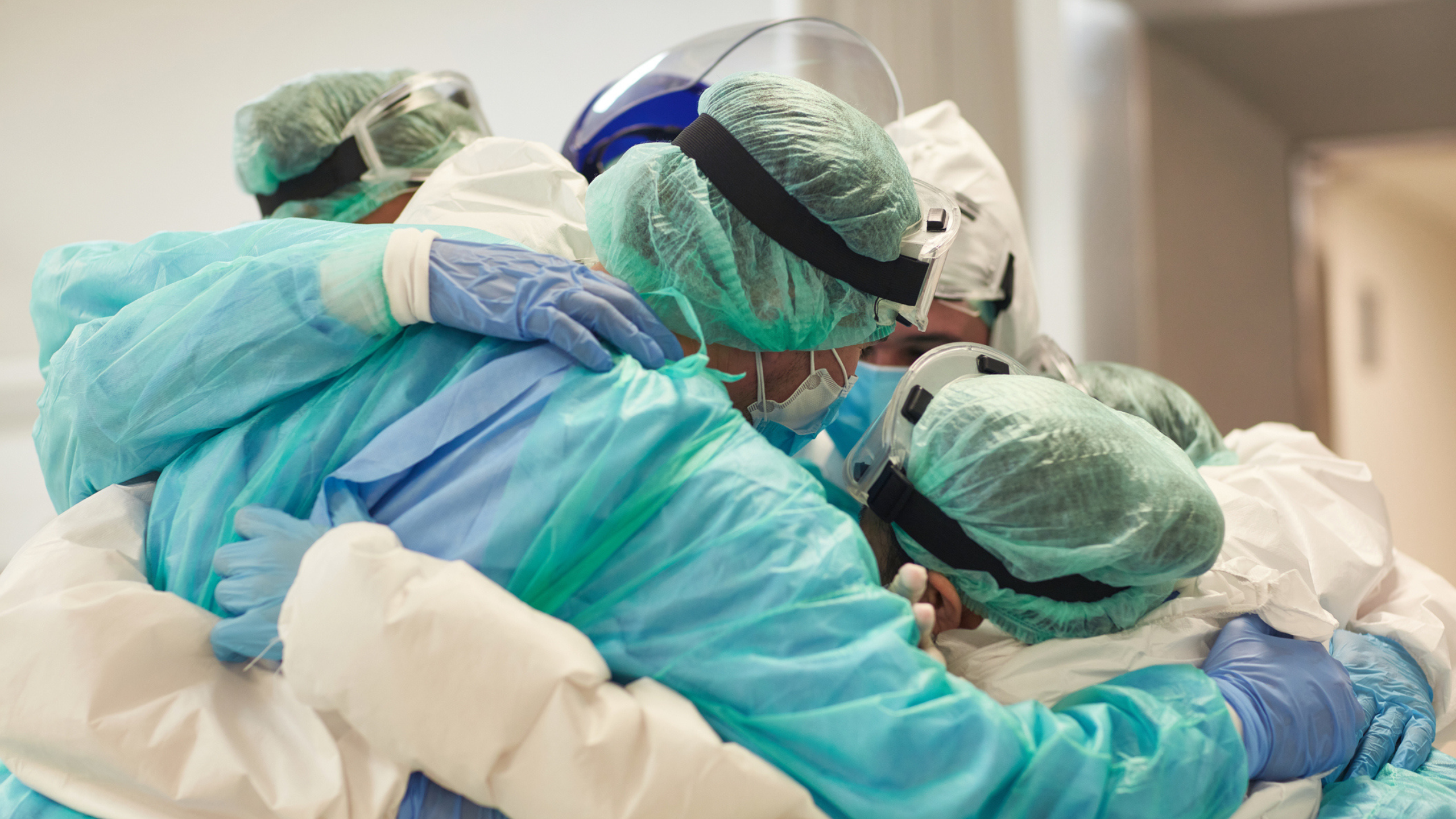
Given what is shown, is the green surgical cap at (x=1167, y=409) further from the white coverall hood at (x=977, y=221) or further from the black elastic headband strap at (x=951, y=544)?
the black elastic headband strap at (x=951, y=544)

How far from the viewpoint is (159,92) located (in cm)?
239

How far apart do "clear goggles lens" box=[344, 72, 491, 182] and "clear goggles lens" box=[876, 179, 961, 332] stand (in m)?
0.91

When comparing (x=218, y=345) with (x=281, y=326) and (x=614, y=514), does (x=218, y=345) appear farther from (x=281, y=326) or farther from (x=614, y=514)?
(x=614, y=514)

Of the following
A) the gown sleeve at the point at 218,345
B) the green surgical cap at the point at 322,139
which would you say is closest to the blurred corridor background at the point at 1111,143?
the green surgical cap at the point at 322,139

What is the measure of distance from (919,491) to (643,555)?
322 millimetres

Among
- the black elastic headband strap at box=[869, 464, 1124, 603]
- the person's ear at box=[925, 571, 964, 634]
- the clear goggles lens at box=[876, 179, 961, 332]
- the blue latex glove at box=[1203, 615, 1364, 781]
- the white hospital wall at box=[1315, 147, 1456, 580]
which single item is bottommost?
the white hospital wall at box=[1315, 147, 1456, 580]

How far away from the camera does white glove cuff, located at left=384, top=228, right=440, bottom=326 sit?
40.3 inches


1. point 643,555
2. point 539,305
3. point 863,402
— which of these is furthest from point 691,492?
point 863,402

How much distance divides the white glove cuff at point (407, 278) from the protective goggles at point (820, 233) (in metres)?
0.32

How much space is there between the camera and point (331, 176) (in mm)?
1759

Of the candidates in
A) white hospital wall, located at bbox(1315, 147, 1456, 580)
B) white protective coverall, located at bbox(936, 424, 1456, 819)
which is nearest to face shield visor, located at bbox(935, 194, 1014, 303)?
white protective coverall, located at bbox(936, 424, 1456, 819)

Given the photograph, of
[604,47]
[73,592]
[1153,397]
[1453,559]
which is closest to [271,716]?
[73,592]

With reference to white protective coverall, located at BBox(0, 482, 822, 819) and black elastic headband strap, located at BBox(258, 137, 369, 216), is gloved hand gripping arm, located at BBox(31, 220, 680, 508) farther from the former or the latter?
black elastic headband strap, located at BBox(258, 137, 369, 216)

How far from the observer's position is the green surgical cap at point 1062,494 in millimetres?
992
